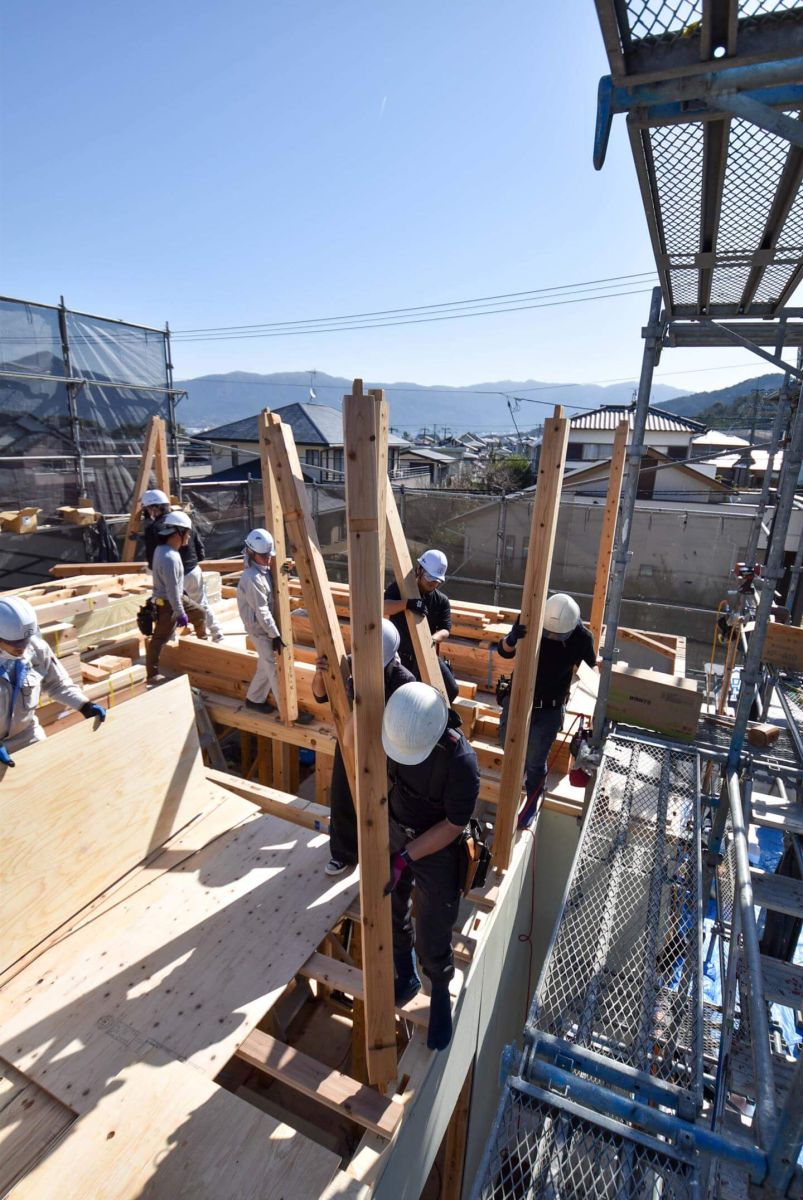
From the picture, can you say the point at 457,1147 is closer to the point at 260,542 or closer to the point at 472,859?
the point at 472,859

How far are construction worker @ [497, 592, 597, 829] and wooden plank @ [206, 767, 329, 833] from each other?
1672mm

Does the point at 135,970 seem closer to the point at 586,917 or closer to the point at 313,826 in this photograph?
the point at 313,826

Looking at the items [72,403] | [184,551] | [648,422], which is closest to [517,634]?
[184,551]

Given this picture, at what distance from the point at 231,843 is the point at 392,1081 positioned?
2039 mm

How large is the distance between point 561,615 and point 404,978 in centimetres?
259

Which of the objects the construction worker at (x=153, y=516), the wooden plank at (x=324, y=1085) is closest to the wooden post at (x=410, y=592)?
the wooden plank at (x=324, y=1085)

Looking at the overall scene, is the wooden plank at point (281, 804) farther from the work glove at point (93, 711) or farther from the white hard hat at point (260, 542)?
the white hard hat at point (260, 542)

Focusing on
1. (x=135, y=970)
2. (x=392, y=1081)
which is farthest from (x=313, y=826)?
(x=392, y=1081)

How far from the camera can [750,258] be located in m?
3.36

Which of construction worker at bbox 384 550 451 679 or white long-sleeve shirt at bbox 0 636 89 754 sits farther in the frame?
construction worker at bbox 384 550 451 679

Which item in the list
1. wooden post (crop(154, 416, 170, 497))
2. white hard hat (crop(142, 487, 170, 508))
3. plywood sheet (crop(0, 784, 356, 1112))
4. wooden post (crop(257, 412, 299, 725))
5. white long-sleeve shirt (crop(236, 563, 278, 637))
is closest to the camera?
plywood sheet (crop(0, 784, 356, 1112))

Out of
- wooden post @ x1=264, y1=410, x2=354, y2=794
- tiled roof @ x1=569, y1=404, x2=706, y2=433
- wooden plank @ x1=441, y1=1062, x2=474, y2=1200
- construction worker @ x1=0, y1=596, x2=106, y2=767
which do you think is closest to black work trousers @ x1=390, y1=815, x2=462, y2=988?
wooden post @ x1=264, y1=410, x2=354, y2=794

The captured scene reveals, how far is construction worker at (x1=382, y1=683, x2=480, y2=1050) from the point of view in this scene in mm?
2586

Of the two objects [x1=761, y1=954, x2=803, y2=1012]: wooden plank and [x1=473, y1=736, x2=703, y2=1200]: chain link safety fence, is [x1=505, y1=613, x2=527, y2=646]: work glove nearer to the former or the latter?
[x1=473, y1=736, x2=703, y2=1200]: chain link safety fence
